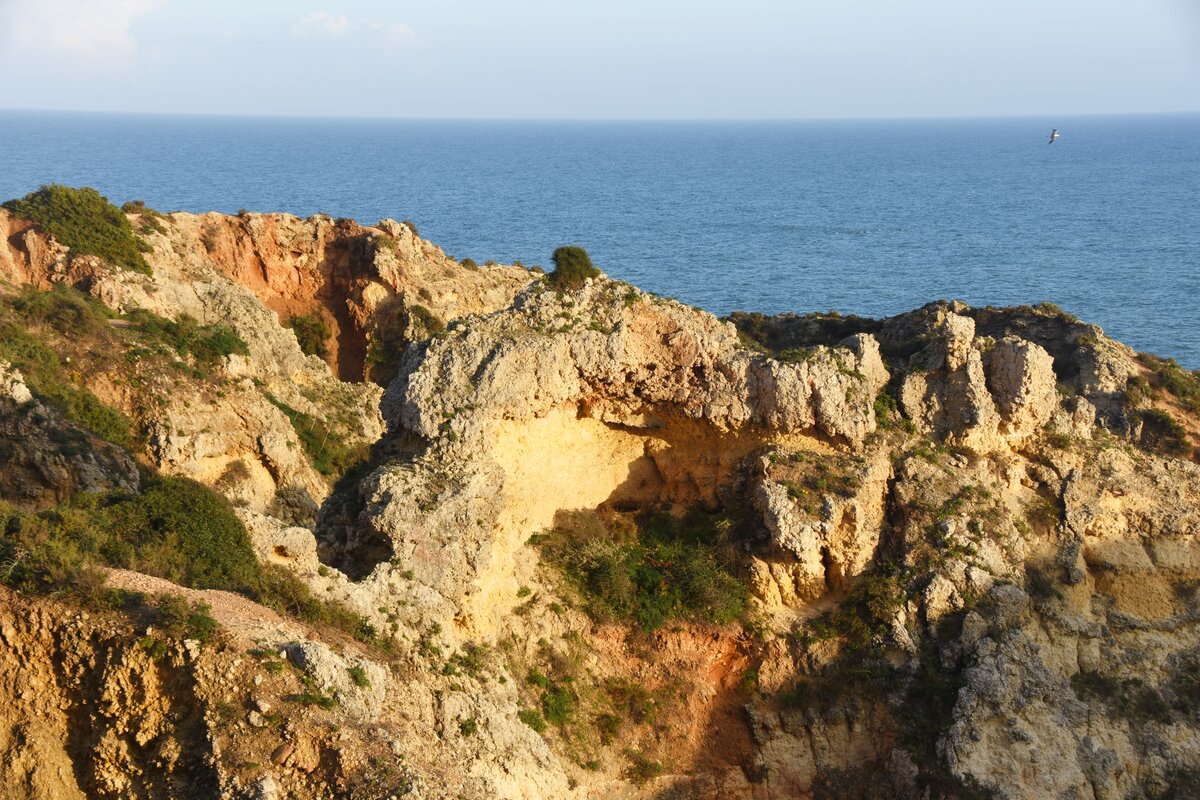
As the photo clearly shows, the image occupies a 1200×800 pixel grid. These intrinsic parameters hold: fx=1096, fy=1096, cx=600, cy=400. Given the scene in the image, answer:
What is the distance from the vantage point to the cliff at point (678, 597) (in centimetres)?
1825

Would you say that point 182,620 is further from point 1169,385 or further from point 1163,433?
point 1169,385

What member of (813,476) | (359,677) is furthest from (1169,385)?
(359,677)

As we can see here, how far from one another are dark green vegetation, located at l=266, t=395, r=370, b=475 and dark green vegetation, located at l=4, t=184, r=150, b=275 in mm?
12082

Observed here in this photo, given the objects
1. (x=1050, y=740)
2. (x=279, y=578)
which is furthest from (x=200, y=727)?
(x=1050, y=740)

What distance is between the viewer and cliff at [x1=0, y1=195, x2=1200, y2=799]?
1825 centimetres

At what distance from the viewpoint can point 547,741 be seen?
2322 cm

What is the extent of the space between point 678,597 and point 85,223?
3947cm

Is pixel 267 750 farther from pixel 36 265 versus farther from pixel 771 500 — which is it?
pixel 36 265

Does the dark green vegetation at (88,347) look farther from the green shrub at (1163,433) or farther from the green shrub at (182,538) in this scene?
the green shrub at (1163,433)

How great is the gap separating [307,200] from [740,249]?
75435 millimetres

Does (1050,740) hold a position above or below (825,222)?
above

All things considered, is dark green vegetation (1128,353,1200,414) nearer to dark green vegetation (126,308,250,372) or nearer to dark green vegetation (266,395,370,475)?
dark green vegetation (266,395,370,475)

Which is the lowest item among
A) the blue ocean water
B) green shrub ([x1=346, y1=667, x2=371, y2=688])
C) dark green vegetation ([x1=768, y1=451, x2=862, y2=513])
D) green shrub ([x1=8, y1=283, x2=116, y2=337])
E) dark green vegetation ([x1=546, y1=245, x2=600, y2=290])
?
the blue ocean water

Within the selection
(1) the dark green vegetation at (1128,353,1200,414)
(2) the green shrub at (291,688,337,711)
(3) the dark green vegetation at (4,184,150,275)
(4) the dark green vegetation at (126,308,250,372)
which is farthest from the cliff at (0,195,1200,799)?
(3) the dark green vegetation at (4,184,150,275)
